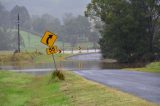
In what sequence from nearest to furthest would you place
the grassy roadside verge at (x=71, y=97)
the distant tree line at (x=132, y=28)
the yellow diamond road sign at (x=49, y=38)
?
the grassy roadside verge at (x=71, y=97), the yellow diamond road sign at (x=49, y=38), the distant tree line at (x=132, y=28)

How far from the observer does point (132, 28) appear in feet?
220

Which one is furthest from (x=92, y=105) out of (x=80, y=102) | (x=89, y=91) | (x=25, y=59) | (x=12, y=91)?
(x=25, y=59)

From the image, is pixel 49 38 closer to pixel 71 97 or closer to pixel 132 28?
pixel 71 97

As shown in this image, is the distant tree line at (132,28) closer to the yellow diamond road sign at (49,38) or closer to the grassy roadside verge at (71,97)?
the yellow diamond road sign at (49,38)

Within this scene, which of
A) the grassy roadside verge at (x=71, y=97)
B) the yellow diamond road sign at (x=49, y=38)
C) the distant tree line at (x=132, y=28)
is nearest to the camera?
the grassy roadside verge at (x=71, y=97)

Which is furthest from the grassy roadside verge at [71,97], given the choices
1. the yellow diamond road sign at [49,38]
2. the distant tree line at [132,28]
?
the distant tree line at [132,28]

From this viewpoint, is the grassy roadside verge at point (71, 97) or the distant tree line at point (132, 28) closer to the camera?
the grassy roadside verge at point (71, 97)

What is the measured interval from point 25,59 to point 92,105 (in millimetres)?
63900

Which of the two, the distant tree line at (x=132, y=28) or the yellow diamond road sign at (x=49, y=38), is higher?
the distant tree line at (x=132, y=28)

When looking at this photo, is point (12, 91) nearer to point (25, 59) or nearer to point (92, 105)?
point (92, 105)

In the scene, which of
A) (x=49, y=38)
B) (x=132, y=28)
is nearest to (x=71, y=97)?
(x=49, y=38)

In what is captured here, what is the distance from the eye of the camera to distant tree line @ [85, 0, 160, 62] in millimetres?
66438

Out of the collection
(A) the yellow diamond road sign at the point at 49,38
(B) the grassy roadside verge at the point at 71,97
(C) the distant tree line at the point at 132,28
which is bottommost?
(B) the grassy roadside verge at the point at 71,97

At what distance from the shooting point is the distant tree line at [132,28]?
66.4 meters
